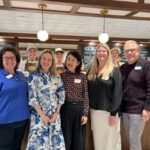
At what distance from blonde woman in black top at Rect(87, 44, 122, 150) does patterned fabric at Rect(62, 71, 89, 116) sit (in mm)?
110

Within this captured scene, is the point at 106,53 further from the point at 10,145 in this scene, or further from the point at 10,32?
the point at 10,32

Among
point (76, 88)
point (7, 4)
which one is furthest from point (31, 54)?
point (76, 88)

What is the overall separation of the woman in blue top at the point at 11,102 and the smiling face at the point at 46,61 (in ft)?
0.80

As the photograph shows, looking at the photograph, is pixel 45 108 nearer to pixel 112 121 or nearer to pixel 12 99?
pixel 12 99

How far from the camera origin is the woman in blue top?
243cm

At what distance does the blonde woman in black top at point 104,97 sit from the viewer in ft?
9.09

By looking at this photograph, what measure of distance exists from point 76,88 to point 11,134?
82cm

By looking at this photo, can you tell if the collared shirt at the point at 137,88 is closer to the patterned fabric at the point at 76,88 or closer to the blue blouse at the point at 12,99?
the patterned fabric at the point at 76,88

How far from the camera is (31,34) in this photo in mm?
8781

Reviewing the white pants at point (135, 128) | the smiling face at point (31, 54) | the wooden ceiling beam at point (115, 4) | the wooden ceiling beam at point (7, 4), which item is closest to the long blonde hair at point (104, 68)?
the white pants at point (135, 128)

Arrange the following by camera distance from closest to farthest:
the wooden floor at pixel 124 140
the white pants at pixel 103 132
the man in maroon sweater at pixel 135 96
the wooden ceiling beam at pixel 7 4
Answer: the man in maroon sweater at pixel 135 96
the white pants at pixel 103 132
the wooden floor at pixel 124 140
the wooden ceiling beam at pixel 7 4

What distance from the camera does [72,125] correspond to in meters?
2.75

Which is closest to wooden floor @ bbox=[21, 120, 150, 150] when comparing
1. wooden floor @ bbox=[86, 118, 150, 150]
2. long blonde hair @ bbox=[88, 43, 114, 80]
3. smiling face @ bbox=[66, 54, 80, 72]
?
wooden floor @ bbox=[86, 118, 150, 150]

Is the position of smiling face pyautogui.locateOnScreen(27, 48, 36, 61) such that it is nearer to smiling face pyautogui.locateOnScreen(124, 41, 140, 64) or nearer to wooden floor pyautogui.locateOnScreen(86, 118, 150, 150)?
wooden floor pyautogui.locateOnScreen(86, 118, 150, 150)
